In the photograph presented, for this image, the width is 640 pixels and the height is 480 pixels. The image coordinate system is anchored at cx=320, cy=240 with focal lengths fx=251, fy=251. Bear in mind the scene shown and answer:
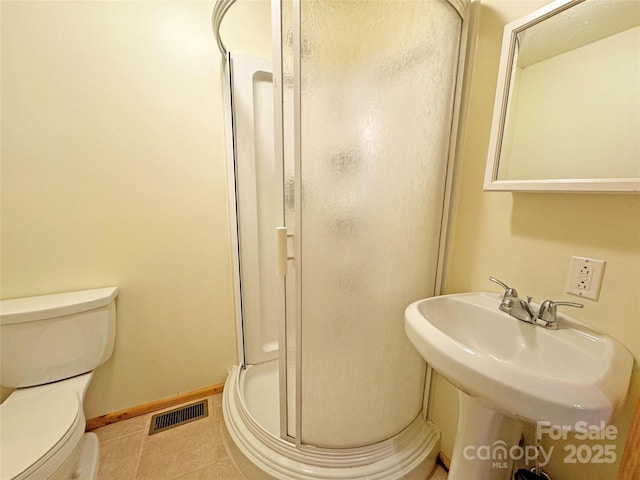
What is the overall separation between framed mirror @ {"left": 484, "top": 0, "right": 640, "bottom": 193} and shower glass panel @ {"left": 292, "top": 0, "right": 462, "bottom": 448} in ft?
0.65

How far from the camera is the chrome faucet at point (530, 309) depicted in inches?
27.8

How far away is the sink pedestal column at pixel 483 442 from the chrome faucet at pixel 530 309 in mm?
288

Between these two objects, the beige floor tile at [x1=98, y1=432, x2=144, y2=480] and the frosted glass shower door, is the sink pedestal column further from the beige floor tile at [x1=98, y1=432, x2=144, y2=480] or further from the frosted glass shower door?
the beige floor tile at [x1=98, y1=432, x2=144, y2=480]

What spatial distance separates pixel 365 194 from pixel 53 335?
56.8 inches

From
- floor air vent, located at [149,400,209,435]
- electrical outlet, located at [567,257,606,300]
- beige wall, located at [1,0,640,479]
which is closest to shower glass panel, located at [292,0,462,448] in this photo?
beige wall, located at [1,0,640,479]

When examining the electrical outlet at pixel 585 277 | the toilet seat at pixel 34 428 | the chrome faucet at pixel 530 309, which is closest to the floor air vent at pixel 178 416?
the toilet seat at pixel 34 428

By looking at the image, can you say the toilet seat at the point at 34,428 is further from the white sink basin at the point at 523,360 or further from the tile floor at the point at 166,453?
the white sink basin at the point at 523,360

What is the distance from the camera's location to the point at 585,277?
2.29ft

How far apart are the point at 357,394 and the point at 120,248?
1309mm

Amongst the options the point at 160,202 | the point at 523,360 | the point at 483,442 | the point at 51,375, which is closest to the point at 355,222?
the point at 523,360

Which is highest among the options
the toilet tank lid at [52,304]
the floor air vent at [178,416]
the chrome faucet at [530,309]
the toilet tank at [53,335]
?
the chrome faucet at [530,309]

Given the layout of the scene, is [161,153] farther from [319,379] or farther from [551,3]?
[551,3]

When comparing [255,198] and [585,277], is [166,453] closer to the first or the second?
[255,198]

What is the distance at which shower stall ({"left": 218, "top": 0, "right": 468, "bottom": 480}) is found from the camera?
2.52 ft
